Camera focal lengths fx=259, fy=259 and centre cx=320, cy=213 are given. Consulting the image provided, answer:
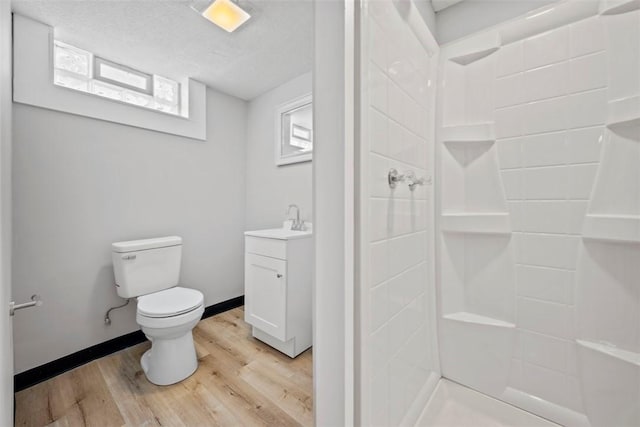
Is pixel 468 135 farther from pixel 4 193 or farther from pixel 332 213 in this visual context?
pixel 4 193

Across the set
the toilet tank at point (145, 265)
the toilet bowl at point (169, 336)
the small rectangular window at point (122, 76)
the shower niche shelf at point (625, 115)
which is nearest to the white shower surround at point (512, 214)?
the shower niche shelf at point (625, 115)

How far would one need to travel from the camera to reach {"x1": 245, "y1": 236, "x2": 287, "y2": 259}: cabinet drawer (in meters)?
1.81

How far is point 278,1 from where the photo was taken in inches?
58.2

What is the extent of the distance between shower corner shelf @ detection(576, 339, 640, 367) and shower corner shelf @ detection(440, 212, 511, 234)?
0.51 metres

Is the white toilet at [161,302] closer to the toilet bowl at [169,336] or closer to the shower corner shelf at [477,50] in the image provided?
the toilet bowl at [169,336]

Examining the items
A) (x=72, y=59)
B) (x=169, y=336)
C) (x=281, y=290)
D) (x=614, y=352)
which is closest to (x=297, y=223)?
(x=281, y=290)

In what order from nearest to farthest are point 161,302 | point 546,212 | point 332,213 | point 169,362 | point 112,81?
1. point 332,213
2. point 546,212
3. point 169,362
4. point 161,302
5. point 112,81

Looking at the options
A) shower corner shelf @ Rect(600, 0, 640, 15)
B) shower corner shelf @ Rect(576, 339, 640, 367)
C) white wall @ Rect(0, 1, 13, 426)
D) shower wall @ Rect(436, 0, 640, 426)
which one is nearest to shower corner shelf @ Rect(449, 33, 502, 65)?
shower wall @ Rect(436, 0, 640, 426)

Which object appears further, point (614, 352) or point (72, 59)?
point (72, 59)

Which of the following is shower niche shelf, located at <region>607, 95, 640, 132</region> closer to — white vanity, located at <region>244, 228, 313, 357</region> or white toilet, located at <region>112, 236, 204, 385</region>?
white vanity, located at <region>244, 228, 313, 357</region>

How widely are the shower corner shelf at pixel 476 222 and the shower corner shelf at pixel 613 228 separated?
264 millimetres

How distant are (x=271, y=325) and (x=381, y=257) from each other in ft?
4.32

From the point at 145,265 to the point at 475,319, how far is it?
210cm

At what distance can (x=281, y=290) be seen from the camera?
1.81 metres
